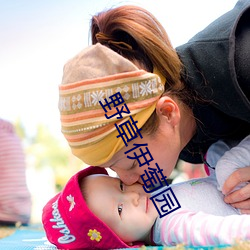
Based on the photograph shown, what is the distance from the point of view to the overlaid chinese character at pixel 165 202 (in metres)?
1.01

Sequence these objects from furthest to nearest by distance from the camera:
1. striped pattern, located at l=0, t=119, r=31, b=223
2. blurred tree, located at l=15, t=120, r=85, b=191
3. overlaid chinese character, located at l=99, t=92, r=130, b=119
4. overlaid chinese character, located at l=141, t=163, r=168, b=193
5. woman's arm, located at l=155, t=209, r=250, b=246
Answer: blurred tree, located at l=15, t=120, r=85, b=191
striped pattern, located at l=0, t=119, r=31, b=223
overlaid chinese character, located at l=141, t=163, r=168, b=193
overlaid chinese character, located at l=99, t=92, r=130, b=119
woman's arm, located at l=155, t=209, r=250, b=246

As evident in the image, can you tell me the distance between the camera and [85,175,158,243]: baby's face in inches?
38.5

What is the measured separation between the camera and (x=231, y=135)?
46.6 inches

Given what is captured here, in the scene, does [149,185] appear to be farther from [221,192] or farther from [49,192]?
[49,192]

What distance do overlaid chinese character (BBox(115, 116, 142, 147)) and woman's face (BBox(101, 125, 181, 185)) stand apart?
0.02 meters

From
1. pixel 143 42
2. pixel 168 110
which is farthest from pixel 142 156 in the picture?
pixel 143 42

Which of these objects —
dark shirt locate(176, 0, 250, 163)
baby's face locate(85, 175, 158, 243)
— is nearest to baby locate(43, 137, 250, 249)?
baby's face locate(85, 175, 158, 243)

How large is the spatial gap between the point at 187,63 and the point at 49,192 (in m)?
1.53

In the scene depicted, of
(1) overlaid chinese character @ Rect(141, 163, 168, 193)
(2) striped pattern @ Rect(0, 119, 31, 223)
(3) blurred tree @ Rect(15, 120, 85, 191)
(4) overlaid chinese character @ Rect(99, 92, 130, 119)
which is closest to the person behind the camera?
(4) overlaid chinese character @ Rect(99, 92, 130, 119)

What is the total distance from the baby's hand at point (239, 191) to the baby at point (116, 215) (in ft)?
0.06

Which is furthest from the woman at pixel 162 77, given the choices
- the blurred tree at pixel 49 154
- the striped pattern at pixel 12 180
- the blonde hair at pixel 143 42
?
the blurred tree at pixel 49 154

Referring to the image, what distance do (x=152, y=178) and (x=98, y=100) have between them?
23 centimetres

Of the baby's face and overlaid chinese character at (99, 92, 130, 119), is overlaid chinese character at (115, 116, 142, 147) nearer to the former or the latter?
overlaid chinese character at (99, 92, 130, 119)

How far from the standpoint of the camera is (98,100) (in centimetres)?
91
